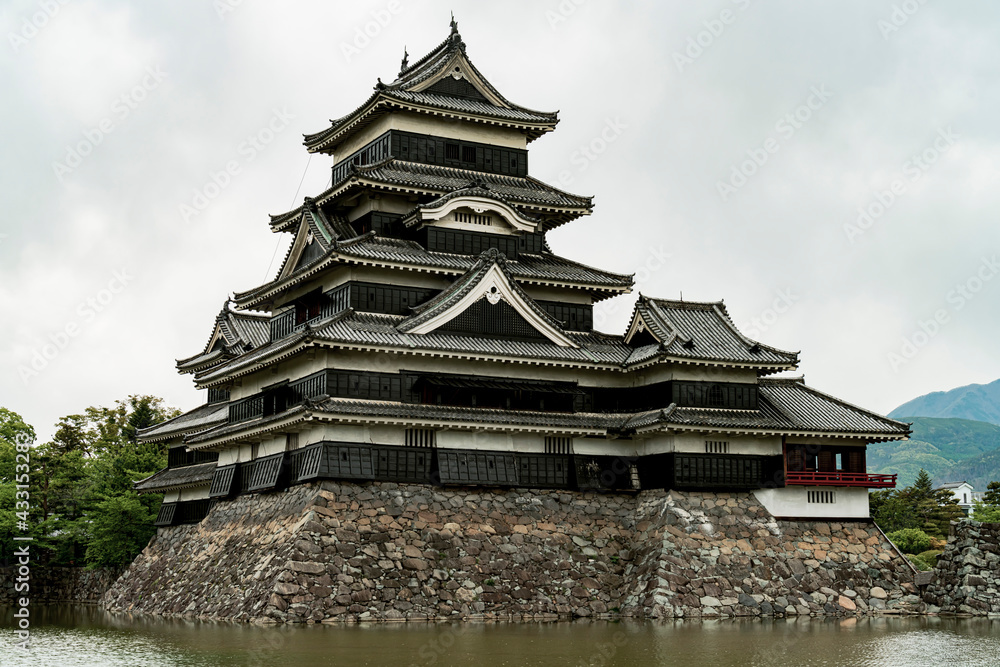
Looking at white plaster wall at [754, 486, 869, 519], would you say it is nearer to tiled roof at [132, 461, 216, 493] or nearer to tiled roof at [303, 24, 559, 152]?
tiled roof at [303, 24, 559, 152]

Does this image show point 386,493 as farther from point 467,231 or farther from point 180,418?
point 180,418

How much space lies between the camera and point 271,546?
121 ft

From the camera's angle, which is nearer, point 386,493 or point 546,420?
point 386,493

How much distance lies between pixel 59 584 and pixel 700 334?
1481 inches

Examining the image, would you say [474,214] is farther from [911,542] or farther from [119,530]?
[911,542]

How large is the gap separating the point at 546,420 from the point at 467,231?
8.32m

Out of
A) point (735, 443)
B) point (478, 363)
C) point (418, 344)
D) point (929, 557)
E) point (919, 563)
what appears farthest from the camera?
point (929, 557)

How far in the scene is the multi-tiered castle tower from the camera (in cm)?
3881

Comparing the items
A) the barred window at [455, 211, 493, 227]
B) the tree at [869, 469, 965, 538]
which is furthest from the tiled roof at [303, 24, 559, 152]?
the tree at [869, 469, 965, 538]

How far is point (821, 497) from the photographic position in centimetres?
4306

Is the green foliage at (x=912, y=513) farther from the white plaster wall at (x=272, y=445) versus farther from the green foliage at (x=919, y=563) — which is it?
the white plaster wall at (x=272, y=445)

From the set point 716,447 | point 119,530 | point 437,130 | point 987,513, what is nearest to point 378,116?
point 437,130

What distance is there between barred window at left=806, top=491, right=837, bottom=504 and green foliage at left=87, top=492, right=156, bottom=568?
32.8 metres

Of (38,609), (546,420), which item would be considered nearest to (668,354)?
(546,420)
